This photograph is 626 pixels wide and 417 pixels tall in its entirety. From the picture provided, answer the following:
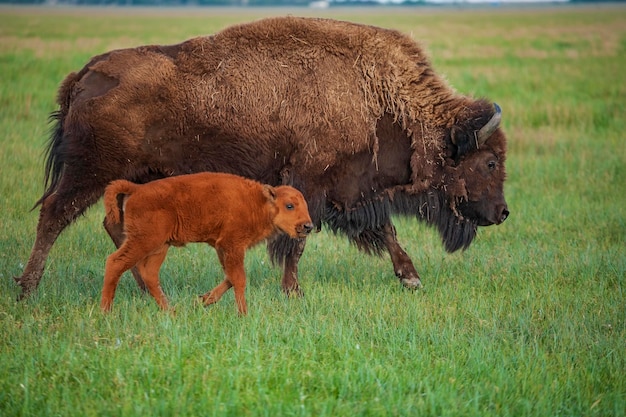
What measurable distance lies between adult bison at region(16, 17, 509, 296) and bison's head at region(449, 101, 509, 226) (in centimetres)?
1

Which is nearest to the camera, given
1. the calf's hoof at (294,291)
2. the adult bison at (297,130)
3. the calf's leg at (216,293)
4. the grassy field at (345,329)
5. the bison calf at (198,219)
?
the grassy field at (345,329)

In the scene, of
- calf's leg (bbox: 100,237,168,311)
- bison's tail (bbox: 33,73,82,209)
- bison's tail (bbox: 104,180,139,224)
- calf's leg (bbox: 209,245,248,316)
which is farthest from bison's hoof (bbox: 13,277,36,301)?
calf's leg (bbox: 209,245,248,316)

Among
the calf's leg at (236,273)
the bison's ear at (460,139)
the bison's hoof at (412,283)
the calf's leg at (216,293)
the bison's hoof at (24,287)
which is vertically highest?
the bison's ear at (460,139)

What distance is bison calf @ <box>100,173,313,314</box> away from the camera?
6199mm

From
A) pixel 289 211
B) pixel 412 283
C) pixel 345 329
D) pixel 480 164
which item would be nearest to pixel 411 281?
pixel 412 283

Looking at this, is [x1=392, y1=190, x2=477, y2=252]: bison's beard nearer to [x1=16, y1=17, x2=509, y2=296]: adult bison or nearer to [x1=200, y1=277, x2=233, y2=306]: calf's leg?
[x1=16, y1=17, x2=509, y2=296]: adult bison

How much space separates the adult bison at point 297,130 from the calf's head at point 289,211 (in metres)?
0.93

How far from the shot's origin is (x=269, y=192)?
21.4ft

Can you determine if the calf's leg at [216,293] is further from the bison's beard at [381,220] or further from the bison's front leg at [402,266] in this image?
the bison's front leg at [402,266]

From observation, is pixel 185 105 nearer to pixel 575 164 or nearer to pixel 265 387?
pixel 265 387

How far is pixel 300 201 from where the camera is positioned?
6.55 meters

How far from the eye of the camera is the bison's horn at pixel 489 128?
7770 mm

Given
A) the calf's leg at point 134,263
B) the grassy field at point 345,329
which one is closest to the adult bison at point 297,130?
the grassy field at point 345,329

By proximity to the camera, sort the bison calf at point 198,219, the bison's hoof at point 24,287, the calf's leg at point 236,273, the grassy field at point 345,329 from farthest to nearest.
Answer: the bison's hoof at point 24,287, the calf's leg at point 236,273, the bison calf at point 198,219, the grassy field at point 345,329
